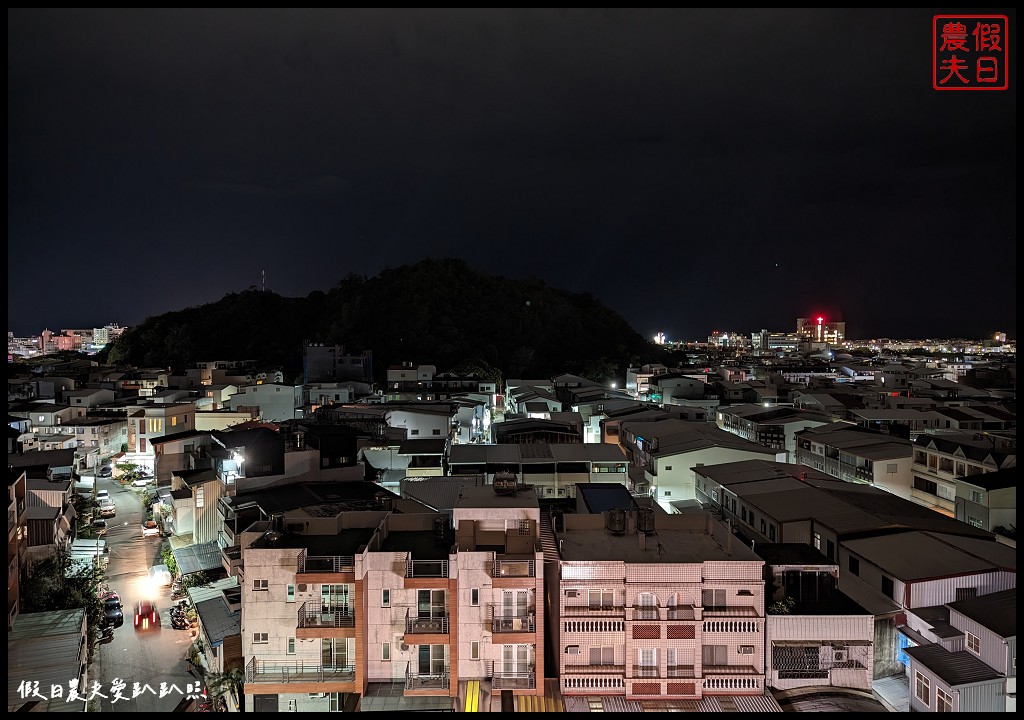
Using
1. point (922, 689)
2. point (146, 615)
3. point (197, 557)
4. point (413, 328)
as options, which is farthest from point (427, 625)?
point (413, 328)

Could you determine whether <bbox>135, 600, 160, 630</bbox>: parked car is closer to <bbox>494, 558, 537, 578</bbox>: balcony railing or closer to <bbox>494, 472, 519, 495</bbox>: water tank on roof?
<bbox>494, 472, 519, 495</bbox>: water tank on roof

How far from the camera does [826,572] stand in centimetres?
561

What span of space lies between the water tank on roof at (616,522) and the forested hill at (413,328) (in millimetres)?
24064

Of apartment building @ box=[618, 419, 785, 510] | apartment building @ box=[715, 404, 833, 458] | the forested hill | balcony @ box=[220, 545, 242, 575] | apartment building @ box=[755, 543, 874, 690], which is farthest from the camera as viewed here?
the forested hill

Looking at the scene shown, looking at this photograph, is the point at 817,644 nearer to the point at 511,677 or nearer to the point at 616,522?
the point at 616,522

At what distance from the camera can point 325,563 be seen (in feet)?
16.6

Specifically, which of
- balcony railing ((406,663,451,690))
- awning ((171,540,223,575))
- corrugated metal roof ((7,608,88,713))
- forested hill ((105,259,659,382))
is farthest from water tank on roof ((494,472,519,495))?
forested hill ((105,259,659,382))

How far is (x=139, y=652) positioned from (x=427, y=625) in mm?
4117

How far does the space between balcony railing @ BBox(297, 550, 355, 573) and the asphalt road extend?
1385 mm

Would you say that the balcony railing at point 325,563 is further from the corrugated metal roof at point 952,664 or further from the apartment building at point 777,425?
the apartment building at point 777,425

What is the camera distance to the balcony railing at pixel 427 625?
4.88 meters

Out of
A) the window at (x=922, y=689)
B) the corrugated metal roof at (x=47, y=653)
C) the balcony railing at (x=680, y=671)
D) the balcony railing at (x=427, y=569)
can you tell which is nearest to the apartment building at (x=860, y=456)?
the window at (x=922, y=689)

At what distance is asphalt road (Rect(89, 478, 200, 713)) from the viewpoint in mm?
5797

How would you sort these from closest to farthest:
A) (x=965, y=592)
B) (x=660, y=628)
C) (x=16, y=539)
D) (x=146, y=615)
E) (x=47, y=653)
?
1. (x=660, y=628)
2. (x=47, y=653)
3. (x=965, y=592)
4. (x=16, y=539)
5. (x=146, y=615)
